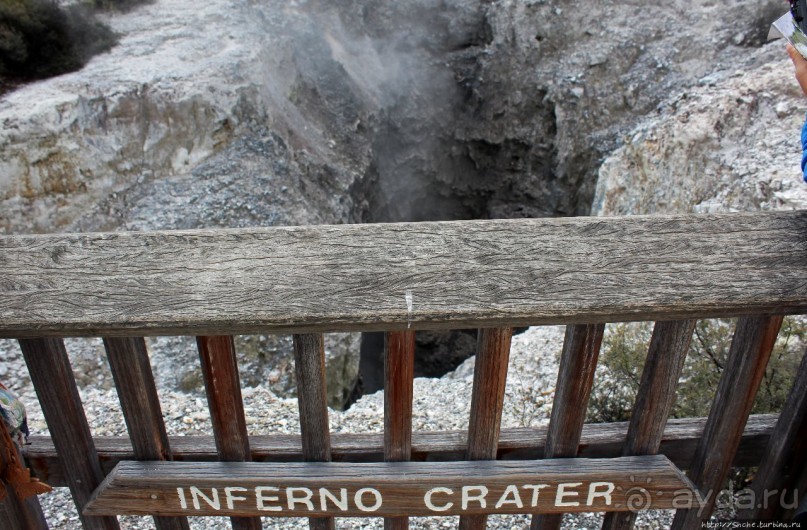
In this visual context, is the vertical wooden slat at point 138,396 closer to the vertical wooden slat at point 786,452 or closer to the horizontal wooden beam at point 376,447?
the horizontal wooden beam at point 376,447

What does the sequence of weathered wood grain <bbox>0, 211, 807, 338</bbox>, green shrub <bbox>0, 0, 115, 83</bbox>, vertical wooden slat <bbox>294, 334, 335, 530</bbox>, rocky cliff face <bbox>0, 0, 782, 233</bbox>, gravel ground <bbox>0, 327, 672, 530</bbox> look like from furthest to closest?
green shrub <bbox>0, 0, 115, 83</bbox>
rocky cliff face <bbox>0, 0, 782, 233</bbox>
gravel ground <bbox>0, 327, 672, 530</bbox>
vertical wooden slat <bbox>294, 334, 335, 530</bbox>
weathered wood grain <bbox>0, 211, 807, 338</bbox>

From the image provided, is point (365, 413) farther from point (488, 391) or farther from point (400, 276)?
point (400, 276)

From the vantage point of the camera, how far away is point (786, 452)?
1.82 metres

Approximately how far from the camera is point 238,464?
1.68m

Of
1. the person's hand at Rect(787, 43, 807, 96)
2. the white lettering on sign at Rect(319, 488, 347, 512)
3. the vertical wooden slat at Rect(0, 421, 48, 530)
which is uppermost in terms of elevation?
the person's hand at Rect(787, 43, 807, 96)

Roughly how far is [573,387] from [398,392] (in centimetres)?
51

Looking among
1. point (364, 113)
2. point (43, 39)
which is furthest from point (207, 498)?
point (364, 113)

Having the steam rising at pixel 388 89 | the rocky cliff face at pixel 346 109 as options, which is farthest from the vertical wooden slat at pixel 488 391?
the steam rising at pixel 388 89

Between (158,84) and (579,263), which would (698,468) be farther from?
(158,84)

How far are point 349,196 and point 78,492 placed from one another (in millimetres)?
8617

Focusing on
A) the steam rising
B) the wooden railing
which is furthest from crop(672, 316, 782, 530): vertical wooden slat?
the steam rising

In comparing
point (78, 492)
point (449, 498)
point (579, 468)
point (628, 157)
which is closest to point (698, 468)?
point (579, 468)

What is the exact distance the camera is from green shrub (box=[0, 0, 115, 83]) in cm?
866

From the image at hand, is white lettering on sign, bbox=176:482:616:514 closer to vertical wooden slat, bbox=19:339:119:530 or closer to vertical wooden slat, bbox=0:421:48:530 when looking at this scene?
vertical wooden slat, bbox=19:339:119:530
